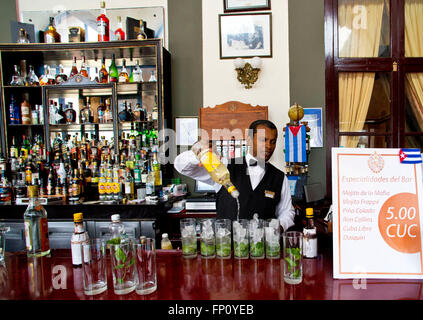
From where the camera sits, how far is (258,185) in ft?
6.53

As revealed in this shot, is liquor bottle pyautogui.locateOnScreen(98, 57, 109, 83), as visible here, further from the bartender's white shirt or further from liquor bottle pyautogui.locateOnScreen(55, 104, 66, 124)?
the bartender's white shirt

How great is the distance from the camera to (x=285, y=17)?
3.33m

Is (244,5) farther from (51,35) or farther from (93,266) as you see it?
(93,266)

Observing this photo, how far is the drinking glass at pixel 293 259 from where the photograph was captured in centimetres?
95

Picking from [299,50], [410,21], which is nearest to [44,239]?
[299,50]

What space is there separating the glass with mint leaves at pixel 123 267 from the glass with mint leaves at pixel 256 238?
440mm

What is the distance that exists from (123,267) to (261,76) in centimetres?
292

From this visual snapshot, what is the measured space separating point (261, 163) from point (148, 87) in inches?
76.1

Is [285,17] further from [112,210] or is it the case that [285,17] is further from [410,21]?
Answer: [112,210]

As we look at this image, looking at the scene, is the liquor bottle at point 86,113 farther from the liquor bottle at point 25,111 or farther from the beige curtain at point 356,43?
the beige curtain at point 356,43

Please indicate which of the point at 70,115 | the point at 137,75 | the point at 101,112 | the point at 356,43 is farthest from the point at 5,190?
the point at 356,43

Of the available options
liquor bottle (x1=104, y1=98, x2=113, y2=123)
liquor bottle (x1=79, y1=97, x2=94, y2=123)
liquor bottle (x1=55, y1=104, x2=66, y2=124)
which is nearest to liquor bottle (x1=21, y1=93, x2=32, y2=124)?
liquor bottle (x1=55, y1=104, x2=66, y2=124)
